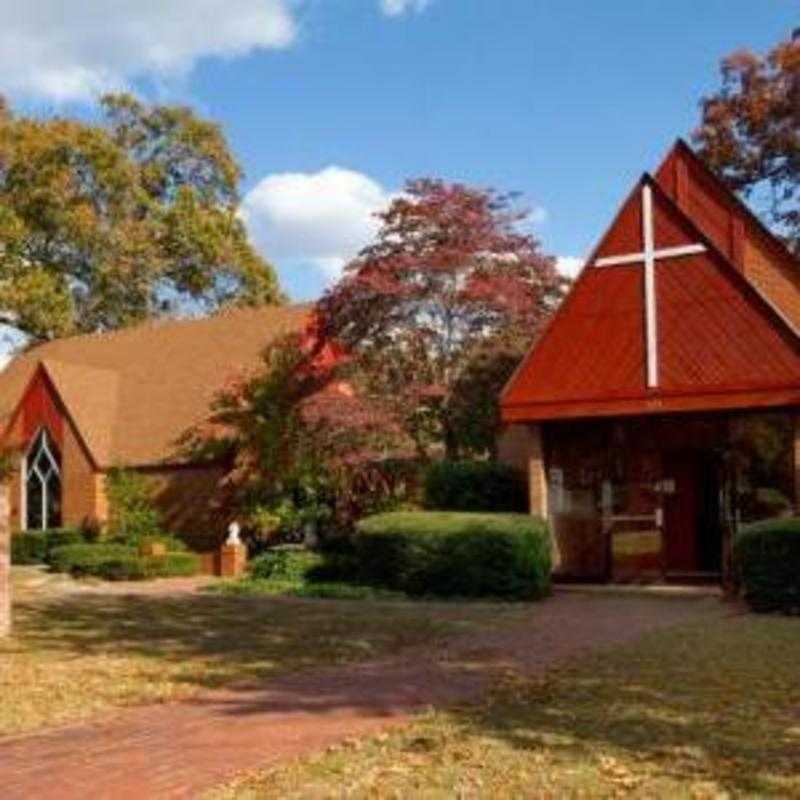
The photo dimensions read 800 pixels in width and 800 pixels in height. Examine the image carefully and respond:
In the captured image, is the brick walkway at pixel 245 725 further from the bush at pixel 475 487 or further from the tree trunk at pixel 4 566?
the bush at pixel 475 487

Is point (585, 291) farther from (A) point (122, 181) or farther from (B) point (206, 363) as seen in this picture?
(A) point (122, 181)

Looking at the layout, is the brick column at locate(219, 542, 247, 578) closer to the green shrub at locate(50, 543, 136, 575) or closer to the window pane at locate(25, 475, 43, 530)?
the green shrub at locate(50, 543, 136, 575)

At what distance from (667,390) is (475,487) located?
4.37m

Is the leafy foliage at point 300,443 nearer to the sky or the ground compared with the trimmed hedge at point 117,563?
nearer to the sky

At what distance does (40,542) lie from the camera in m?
33.0

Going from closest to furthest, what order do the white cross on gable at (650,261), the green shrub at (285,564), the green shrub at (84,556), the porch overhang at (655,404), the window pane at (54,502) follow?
the porch overhang at (655,404) < the white cross on gable at (650,261) < the green shrub at (285,564) < the green shrub at (84,556) < the window pane at (54,502)

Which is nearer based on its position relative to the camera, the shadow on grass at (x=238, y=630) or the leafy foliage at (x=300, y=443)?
the shadow on grass at (x=238, y=630)

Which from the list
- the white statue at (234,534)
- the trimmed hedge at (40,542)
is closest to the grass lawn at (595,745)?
the white statue at (234,534)

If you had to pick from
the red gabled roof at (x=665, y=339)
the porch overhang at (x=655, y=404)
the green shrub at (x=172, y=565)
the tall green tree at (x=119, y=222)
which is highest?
the tall green tree at (x=119, y=222)

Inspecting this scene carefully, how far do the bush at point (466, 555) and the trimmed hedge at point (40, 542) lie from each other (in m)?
12.9

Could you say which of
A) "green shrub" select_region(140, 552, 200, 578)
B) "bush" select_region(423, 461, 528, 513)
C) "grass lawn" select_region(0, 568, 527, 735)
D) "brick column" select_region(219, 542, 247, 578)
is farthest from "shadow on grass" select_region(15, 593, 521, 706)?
"brick column" select_region(219, 542, 247, 578)

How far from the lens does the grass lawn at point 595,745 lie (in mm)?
8086

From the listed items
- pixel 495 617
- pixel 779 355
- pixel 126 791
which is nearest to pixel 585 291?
pixel 779 355

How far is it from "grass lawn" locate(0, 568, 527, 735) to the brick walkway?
1.99 ft
